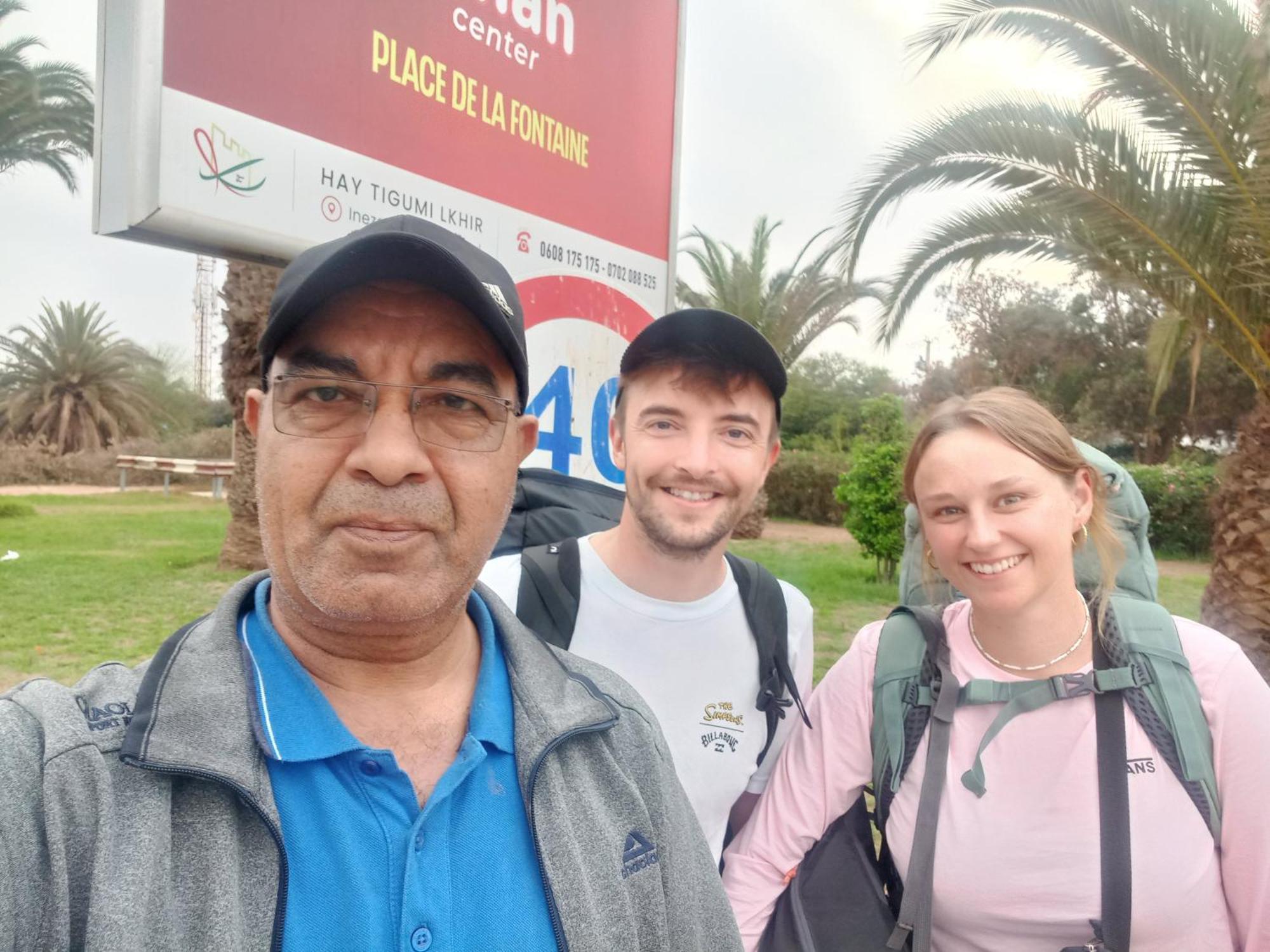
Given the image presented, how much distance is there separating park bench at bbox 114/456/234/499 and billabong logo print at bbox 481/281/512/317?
12.2 meters

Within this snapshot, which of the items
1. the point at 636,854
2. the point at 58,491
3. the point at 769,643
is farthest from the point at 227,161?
the point at 58,491

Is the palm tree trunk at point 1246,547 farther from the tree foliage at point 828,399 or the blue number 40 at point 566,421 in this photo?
the tree foliage at point 828,399

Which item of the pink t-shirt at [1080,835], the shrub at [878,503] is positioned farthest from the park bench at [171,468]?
the pink t-shirt at [1080,835]

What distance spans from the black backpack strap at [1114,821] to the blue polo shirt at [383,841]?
1.27m

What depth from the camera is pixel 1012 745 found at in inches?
73.3

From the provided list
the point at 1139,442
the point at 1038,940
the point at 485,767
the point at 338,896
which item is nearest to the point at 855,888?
the point at 1038,940

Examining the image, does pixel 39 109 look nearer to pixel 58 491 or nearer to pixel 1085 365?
pixel 58 491

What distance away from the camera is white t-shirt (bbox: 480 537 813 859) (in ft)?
6.37

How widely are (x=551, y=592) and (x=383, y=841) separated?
0.96m

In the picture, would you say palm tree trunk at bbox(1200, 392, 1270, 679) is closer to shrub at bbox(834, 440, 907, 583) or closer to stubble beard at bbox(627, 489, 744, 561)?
shrub at bbox(834, 440, 907, 583)

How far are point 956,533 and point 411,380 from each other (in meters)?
1.37

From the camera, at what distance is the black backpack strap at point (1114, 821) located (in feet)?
5.54

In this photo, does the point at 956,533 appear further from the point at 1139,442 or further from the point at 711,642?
the point at 1139,442

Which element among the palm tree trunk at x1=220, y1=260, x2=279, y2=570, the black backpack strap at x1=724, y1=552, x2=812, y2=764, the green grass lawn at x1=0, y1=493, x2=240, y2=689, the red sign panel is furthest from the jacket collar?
the palm tree trunk at x1=220, y1=260, x2=279, y2=570
